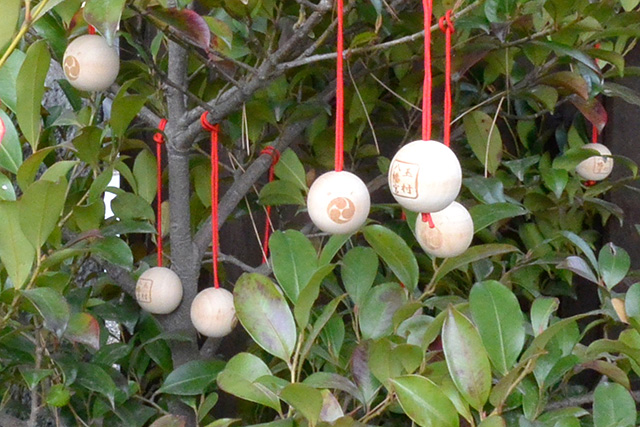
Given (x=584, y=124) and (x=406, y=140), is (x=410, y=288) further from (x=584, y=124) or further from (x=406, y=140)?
(x=584, y=124)

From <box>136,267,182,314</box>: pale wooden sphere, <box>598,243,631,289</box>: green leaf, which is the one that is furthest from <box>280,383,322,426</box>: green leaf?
<box>598,243,631,289</box>: green leaf

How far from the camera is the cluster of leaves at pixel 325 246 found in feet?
2.02

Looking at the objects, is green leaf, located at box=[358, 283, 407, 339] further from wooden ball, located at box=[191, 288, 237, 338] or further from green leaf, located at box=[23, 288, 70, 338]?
green leaf, located at box=[23, 288, 70, 338]

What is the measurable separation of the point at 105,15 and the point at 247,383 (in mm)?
315

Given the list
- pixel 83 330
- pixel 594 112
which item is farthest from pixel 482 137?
pixel 83 330

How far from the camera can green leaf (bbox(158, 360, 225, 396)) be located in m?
0.81

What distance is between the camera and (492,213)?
78 cm

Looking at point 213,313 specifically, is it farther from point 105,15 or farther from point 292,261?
point 105,15

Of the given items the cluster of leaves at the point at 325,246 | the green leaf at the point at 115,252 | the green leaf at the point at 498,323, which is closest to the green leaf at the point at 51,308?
the cluster of leaves at the point at 325,246

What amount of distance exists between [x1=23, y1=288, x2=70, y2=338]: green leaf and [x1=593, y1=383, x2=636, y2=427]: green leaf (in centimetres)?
45

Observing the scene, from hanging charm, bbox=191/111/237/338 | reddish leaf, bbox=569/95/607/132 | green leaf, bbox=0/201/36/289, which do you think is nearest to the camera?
green leaf, bbox=0/201/36/289

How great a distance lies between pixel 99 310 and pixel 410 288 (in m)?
0.37

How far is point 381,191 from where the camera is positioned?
1.24m

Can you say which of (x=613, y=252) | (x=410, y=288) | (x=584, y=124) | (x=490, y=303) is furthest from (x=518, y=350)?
(x=584, y=124)
